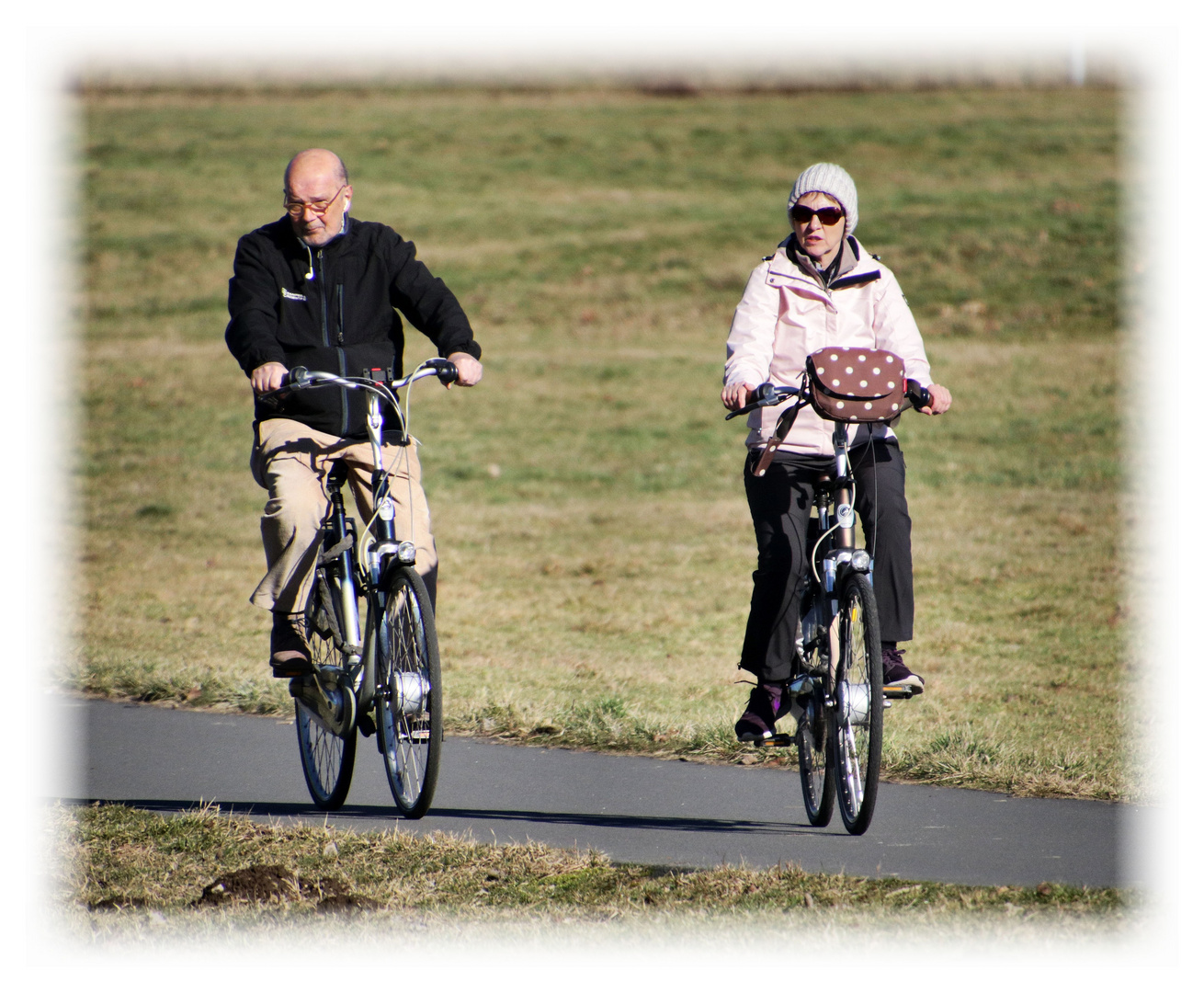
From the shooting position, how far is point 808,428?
239 inches

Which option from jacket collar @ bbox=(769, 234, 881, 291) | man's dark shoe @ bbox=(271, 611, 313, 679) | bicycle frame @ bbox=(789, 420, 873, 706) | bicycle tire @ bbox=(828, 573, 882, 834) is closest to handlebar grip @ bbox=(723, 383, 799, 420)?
bicycle frame @ bbox=(789, 420, 873, 706)

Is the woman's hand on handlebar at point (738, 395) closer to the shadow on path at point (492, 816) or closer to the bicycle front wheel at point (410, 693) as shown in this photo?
the bicycle front wheel at point (410, 693)

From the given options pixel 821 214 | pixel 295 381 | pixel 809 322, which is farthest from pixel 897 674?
pixel 295 381

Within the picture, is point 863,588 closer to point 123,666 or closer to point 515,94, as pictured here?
point 123,666

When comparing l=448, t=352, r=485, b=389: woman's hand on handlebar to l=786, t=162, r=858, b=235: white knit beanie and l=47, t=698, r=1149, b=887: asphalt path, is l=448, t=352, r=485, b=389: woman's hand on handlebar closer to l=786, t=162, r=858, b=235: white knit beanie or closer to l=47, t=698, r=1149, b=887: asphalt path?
l=786, t=162, r=858, b=235: white knit beanie

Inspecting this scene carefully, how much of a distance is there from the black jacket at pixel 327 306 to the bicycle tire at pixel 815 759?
73.5 inches

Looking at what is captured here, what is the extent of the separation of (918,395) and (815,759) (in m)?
1.39

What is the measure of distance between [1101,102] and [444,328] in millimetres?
46868

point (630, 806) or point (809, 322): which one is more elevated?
point (809, 322)

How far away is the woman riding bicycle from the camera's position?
19.5 ft

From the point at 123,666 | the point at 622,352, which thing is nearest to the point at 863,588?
the point at 123,666

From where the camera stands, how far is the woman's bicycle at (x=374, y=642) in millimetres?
5645

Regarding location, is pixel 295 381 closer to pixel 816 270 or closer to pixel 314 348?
pixel 314 348

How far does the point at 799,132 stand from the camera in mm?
47812
